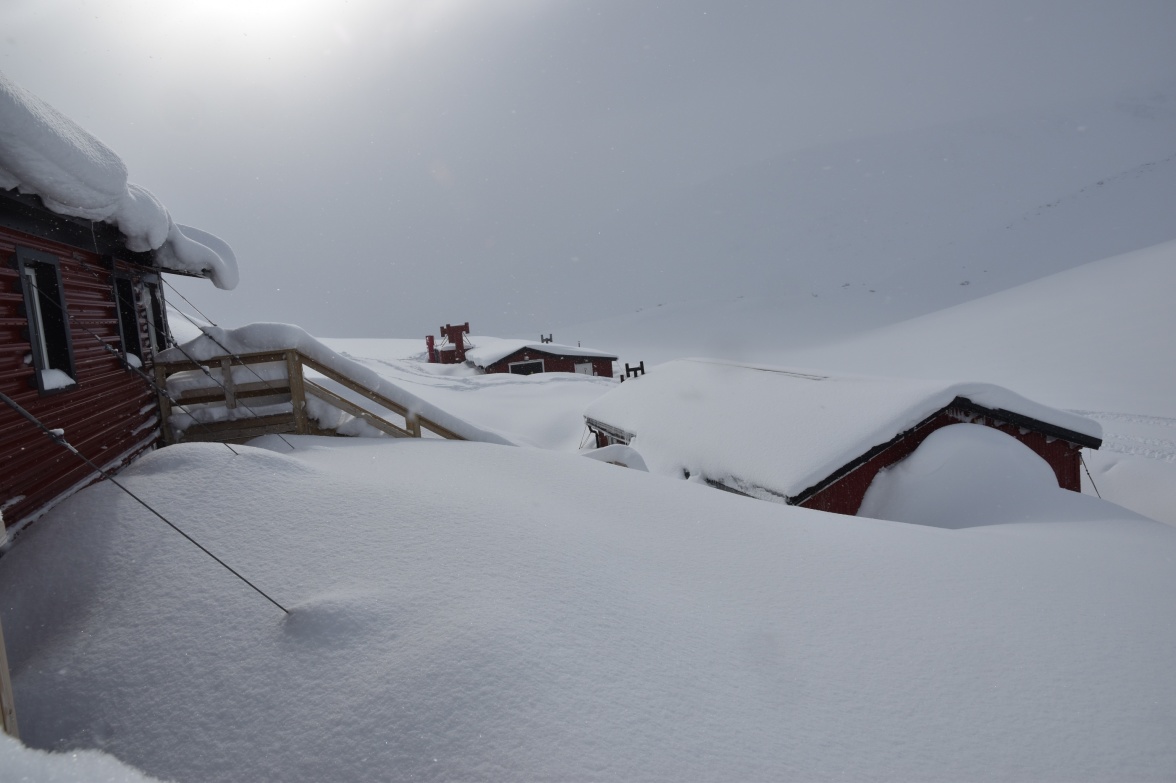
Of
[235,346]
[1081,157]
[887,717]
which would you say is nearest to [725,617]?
[887,717]

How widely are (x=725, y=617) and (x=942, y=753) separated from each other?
1.26m

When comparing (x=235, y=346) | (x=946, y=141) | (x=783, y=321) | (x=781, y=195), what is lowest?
(x=783, y=321)

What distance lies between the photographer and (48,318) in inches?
245

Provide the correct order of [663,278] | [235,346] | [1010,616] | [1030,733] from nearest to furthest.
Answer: [1030,733] < [1010,616] < [235,346] < [663,278]

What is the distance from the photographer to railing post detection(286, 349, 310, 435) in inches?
326

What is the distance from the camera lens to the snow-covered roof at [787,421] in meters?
9.71

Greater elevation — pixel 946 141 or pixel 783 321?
pixel 946 141

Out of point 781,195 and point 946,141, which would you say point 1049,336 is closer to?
point 781,195

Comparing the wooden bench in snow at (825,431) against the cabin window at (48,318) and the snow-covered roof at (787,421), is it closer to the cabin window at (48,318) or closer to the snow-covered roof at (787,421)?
the snow-covered roof at (787,421)

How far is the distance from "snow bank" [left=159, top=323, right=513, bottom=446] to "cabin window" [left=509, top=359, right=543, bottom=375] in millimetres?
26313

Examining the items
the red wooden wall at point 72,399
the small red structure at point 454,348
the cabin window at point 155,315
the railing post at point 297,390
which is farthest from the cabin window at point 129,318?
the small red structure at point 454,348

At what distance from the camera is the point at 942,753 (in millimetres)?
2635

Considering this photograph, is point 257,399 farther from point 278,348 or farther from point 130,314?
point 130,314

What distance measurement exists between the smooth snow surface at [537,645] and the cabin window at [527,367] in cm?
2996
